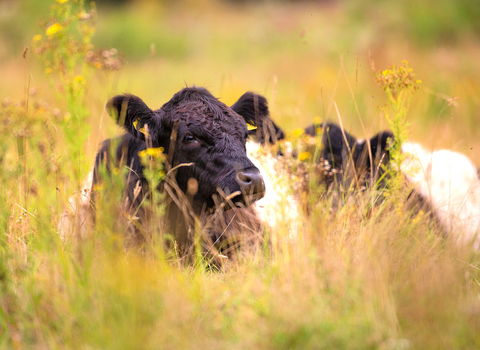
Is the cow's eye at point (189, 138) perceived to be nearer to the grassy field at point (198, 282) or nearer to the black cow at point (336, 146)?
the grassy field at point (198, 282)

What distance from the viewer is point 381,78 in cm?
384

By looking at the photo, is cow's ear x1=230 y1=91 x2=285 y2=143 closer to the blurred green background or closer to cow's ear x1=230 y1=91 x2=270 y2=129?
cow's ear x1=230 y1=91 x2=270 y2=129

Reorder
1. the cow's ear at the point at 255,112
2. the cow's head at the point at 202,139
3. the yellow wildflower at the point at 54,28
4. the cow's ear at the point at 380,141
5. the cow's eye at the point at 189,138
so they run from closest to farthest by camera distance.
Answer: the yellow wildflower at the point at 54,28 < the cow's head at the point at 202,139 < the cow's eye at the point at 189,138 < the cow's ear at the point at 255,112 < the cow's ear at the point at 380,141

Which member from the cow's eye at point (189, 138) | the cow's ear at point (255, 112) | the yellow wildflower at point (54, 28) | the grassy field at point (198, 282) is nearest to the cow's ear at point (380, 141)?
the grassy field at point (198, 282)

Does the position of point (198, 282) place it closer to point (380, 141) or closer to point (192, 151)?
point (192, 151)

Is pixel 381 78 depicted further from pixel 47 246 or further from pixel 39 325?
pixel 39 325

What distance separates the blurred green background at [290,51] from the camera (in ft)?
38.0

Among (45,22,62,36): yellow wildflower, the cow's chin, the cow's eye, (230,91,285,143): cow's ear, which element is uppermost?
(45,22,62,36): yellow wildflower

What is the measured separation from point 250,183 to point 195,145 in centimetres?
68

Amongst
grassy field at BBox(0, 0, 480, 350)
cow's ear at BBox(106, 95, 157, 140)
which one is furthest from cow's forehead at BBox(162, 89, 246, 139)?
grassy field at BBox(0, 0, 480, 350)

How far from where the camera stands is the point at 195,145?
3863 millimetres

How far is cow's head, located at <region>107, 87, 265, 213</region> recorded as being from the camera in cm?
367

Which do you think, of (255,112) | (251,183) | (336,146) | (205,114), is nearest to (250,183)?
(251,183)

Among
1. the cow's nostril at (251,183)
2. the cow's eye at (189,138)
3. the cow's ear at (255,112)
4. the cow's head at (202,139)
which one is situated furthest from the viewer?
the cow's ear at (255,112)
